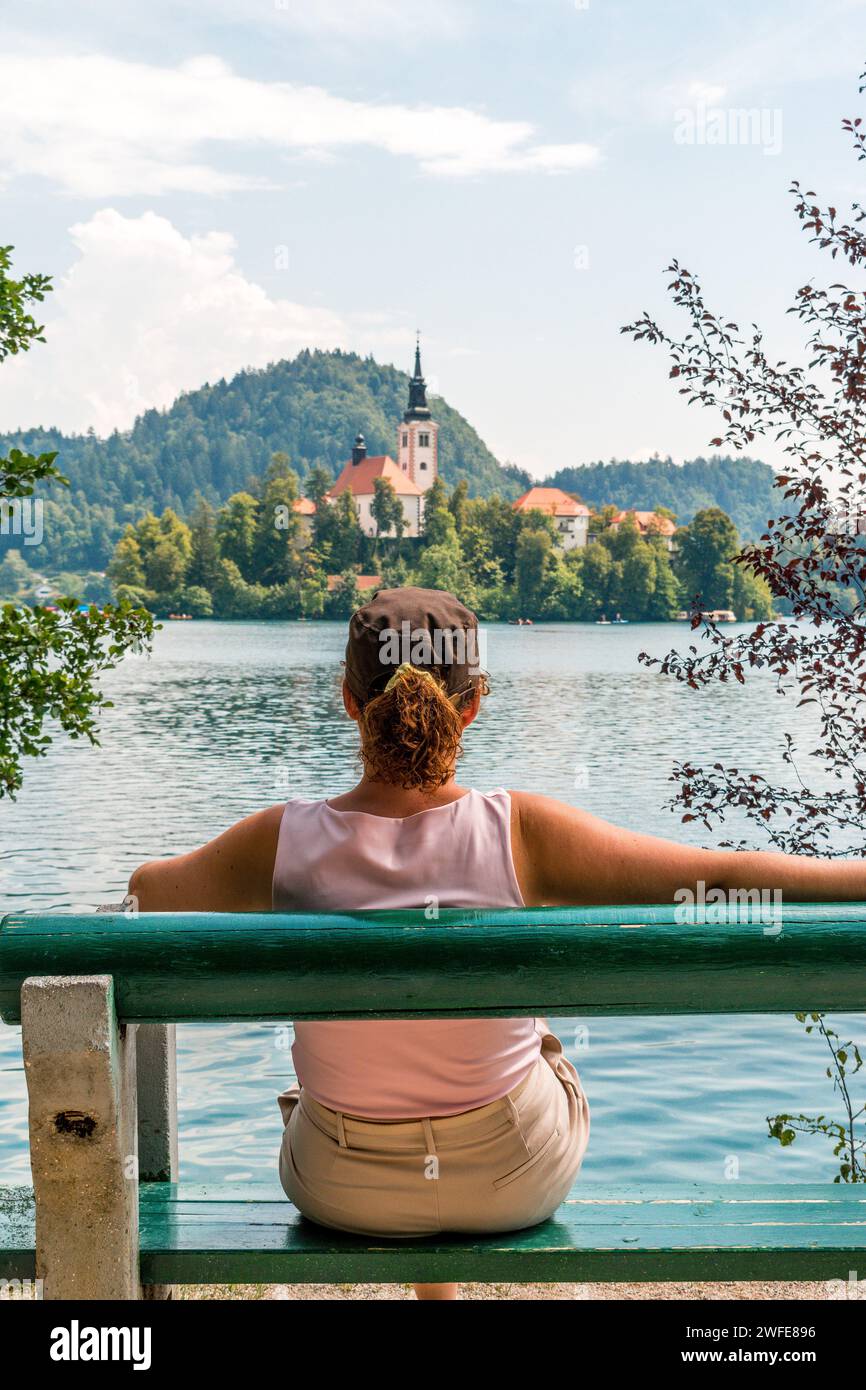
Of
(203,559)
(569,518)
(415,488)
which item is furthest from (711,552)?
(415,488)

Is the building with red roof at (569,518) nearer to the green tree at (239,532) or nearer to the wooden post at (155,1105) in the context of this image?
the green tree at (239,532)

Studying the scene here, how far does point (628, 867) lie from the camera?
198cm

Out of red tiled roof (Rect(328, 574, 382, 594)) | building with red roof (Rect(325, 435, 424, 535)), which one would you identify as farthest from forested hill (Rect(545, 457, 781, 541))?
Result: red tiled roof (Rect(328, 574, 382, 594))

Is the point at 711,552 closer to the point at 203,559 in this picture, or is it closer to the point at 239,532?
the point at 239,532

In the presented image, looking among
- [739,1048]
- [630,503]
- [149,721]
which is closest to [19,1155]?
[739,1048]

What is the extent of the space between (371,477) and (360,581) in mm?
34179

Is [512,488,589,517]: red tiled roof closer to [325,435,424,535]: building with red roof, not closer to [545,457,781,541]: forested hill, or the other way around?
[545,457,781,541]: forested hill

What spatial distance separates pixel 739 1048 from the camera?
29.5 ft

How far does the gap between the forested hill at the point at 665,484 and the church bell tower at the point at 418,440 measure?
1158cm

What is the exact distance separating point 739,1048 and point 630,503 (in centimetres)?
Answer: 12952

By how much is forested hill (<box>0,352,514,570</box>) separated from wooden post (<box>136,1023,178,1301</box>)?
120 m

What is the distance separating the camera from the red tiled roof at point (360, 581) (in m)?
97.3

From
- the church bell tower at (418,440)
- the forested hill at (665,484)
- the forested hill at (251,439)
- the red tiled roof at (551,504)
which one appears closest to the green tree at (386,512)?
→ the red tiled roof at (551,504)

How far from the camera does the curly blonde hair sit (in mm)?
2041
